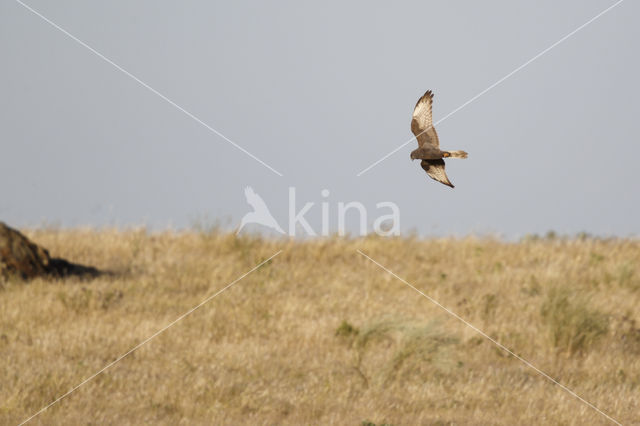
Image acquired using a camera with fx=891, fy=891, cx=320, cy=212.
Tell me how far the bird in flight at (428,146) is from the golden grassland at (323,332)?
2.51 m

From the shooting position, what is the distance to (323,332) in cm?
997

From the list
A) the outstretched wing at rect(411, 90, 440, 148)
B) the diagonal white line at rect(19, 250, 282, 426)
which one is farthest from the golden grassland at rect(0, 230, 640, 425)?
the outstretched wing at rect(411, 90, 440, 148)

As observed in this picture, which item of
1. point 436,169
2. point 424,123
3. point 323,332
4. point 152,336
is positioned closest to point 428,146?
point 436,169

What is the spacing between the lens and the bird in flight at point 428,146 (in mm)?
4977

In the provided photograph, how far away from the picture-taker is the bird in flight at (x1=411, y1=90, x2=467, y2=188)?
498cm

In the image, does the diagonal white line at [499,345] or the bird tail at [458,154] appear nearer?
the bird tail at [458,154]

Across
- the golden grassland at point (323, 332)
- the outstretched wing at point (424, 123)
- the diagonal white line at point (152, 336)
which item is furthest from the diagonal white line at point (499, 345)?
the outstretched wing at point (424, 123)

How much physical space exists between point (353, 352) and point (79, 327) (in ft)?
10.4

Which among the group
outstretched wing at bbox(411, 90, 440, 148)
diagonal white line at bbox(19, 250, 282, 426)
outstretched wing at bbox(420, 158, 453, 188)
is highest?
outstretched wing at bbox(411, 90, 440, 148)

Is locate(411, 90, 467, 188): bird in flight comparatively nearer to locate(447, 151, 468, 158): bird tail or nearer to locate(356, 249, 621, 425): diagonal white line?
locate(447, 151, 468, 158): bird tail

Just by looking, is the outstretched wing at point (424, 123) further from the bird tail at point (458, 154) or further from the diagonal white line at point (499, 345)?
the diagonal white line at point (499, 345)

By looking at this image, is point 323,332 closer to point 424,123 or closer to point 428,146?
point 424,123

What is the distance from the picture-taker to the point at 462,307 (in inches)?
450

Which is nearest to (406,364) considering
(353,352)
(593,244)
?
(353,352)
